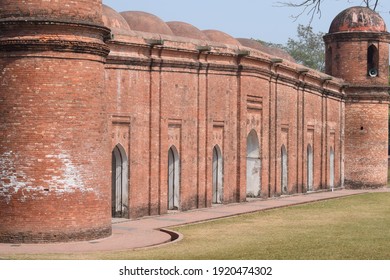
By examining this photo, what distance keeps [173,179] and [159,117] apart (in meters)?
2.10

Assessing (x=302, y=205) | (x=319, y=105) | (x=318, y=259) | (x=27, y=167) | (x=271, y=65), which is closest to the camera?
(x=318, y=259)

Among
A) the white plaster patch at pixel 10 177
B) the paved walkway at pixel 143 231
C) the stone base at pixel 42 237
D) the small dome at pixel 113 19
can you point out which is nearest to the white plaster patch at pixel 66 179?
the white plaster patch at pixel 10 177

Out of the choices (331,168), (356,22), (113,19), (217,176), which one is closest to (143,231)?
(113,19)

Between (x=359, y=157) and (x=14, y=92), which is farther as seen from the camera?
(x=359, y=157)

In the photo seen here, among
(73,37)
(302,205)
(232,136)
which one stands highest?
(73,37)

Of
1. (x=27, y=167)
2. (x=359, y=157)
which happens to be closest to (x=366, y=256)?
(x=27, y=167)

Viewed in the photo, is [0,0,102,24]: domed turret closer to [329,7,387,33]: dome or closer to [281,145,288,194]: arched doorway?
[281,145,288,194]: arched doorway

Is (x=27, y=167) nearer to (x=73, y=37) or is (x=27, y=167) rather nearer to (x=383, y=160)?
(x=73, y=37)

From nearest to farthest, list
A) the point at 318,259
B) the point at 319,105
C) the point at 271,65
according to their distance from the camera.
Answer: the point at 318,259 → the point at 271,65 → the point at 319,105

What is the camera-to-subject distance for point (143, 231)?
18984 millimetres

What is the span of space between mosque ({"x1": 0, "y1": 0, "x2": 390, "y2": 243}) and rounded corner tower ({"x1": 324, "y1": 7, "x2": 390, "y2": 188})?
0.19 ft

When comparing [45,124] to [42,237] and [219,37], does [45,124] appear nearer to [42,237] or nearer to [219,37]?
[42,237]

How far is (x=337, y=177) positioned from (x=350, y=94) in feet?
12.6

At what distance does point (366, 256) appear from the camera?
14.5 metres
